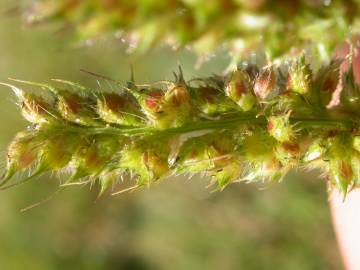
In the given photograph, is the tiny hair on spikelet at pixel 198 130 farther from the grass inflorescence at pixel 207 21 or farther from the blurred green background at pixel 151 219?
the blurred green background at pixel 151 219

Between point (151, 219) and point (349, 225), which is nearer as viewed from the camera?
point (349, 225)

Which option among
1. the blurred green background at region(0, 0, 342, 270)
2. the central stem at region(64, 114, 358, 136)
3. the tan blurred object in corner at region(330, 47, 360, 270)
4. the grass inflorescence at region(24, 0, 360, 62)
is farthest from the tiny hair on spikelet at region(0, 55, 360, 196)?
the blurred green background at region(0, 0, 342, 270)

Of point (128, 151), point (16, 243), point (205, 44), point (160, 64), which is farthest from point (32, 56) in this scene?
point (205, 44)

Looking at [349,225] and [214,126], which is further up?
[214,126]

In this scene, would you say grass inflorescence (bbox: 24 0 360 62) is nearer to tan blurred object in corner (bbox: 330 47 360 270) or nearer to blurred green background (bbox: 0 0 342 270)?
tan blurred object in corner (bbox: 330 47 360 270)

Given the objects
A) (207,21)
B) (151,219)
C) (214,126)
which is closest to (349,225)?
(214,126)

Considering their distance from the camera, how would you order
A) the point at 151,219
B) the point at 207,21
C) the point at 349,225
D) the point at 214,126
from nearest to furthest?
the point at 207,21
the point at 214,126
the point at 349,225
the point at 151,219

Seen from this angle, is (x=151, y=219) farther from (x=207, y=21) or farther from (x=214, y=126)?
(x=207, y=21)

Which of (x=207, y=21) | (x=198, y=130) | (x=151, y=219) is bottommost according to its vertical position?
(x=151, y=219)
